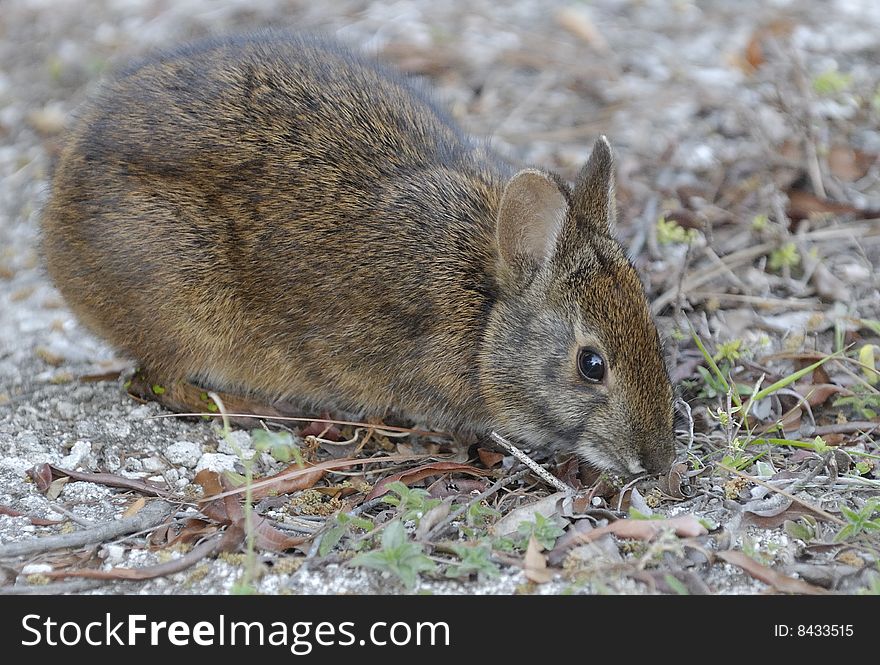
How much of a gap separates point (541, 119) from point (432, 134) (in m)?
2.76

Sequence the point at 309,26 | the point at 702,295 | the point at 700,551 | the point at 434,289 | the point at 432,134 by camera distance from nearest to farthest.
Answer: the point at 700,551 < the point at 434,289 < the point at 432,134 < the point at 702,295 < the point at 309,26

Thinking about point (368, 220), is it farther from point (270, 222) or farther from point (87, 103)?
point (87, 103)

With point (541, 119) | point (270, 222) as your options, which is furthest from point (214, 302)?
Result: point (541, 119)

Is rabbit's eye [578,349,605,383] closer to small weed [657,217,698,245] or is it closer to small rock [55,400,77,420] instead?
small weed [657,217,698,245]

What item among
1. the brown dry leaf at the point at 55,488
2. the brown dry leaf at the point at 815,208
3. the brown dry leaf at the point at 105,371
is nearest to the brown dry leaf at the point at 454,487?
the brown dry leaf at the point at 55,488

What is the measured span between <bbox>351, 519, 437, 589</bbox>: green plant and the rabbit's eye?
1.25 metres

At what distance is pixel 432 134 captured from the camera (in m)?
5.70

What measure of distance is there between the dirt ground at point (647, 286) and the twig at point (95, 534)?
37 mm

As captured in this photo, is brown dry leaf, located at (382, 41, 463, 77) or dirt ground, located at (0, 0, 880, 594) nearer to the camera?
dirt ground, located at (0, 0, 880, 594)

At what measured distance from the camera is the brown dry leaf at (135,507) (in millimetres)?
4699

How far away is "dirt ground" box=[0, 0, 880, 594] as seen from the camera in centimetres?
424

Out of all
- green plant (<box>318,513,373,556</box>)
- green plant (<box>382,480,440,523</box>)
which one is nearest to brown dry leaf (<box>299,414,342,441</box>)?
green plant (<box>382,480,440,523</box>)

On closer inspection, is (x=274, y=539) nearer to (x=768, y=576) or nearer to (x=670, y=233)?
(x=768, y=576)

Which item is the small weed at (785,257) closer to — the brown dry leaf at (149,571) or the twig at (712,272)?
the twig at (712,272)
